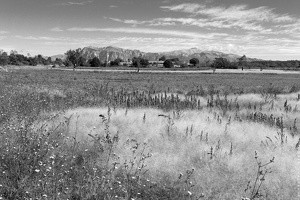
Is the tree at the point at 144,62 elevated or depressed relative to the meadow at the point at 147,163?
elevated

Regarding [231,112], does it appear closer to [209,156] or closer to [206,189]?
[209,156]

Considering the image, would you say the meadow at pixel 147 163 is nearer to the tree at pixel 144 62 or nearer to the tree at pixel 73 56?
the tree at pixel 73 56

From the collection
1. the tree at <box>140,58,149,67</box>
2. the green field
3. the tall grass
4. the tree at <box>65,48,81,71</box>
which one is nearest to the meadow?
the tall grass

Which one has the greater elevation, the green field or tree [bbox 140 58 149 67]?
tree [bbox 140 58 149 67]

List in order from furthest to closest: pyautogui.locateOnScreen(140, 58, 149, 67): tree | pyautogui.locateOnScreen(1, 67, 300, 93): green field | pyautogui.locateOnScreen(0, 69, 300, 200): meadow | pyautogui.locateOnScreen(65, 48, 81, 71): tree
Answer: pyautogui.locateOnScreen(140, 58, 149, 67): tree, pyautogui.locateOnScreen(65, 48, 81, 71): tree, pyautogui.locateOnScreen(1, 67, 300, 93): green field, pyautogui.locateOnScreen(0, 69, 300, 200): meadow

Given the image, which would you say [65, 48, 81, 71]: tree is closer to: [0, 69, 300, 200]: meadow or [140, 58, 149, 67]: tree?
[140, 58, 149, 67]: tree

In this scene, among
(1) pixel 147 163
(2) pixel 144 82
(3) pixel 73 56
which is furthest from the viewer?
(3) pixel 73 56

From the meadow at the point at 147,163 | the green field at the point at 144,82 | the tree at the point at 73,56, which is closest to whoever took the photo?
the meadow at the point at 147,163

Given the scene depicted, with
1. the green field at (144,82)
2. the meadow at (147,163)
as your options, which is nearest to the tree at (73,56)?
the green field at (144,82)

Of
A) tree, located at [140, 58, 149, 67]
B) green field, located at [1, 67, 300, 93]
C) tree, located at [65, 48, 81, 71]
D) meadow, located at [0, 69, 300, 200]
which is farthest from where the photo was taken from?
tree, located at [140, 58, 149, 67]

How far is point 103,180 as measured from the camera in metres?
4.52

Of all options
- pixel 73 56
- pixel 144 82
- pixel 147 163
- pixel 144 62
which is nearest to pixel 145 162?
pixel 147 163

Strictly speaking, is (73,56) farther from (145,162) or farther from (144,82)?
(145,162)

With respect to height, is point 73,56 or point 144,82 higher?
point 73,56
